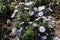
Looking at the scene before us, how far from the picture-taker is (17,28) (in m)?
3.48

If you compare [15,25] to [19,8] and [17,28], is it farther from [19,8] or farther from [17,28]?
[19,8]

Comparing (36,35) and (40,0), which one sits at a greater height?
(40,0)

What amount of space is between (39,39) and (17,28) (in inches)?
15.1

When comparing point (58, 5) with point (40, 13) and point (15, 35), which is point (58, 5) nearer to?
point (40, 13)

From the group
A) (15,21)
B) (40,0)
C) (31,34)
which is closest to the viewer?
(31,34)

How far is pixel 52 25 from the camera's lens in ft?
12.1

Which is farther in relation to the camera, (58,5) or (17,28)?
(58,5)

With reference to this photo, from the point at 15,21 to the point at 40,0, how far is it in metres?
0.68

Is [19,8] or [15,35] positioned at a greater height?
[19,8]

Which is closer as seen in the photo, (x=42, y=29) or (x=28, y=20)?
(x=42, y=29)

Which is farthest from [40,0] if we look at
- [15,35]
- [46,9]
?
[15,35]

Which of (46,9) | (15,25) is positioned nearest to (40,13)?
(46,9)

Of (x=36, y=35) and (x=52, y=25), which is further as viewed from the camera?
(x=52, y=25)

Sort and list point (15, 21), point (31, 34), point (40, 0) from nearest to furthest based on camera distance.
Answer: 1. point (31, 34)
2. point (15, 21)
3. point (40, 0)
